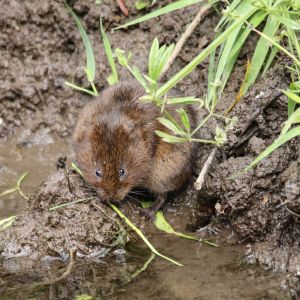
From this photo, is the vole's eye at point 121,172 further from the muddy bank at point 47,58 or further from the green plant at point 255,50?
the muddy bank at point 47,58

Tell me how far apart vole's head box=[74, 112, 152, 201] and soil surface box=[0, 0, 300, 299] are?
200mm

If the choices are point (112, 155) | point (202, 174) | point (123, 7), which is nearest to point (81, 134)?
point (112, 155)

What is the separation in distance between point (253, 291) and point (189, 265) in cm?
53

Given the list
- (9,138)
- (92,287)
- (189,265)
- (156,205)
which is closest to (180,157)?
(156,205)

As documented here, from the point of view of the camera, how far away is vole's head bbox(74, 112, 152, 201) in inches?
191

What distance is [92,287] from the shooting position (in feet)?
14.3

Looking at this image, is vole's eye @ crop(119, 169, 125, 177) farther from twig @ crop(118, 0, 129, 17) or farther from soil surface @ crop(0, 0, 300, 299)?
twig @ crop(118, 0, 129, 17)

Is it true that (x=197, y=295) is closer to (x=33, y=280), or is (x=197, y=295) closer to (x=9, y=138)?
(x=33, y=280)

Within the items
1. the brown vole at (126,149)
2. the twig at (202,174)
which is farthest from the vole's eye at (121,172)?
the twig at (202,174)

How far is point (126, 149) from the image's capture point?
4.91 metres

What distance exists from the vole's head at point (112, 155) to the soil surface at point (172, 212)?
0.20 metres

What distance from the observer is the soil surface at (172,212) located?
14.3ft

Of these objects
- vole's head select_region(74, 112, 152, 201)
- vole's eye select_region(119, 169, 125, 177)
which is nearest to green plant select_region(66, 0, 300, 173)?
vole's head select_region(74, 112, 152, 201)

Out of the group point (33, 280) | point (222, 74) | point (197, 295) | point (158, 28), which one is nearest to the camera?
point (197, 295)
